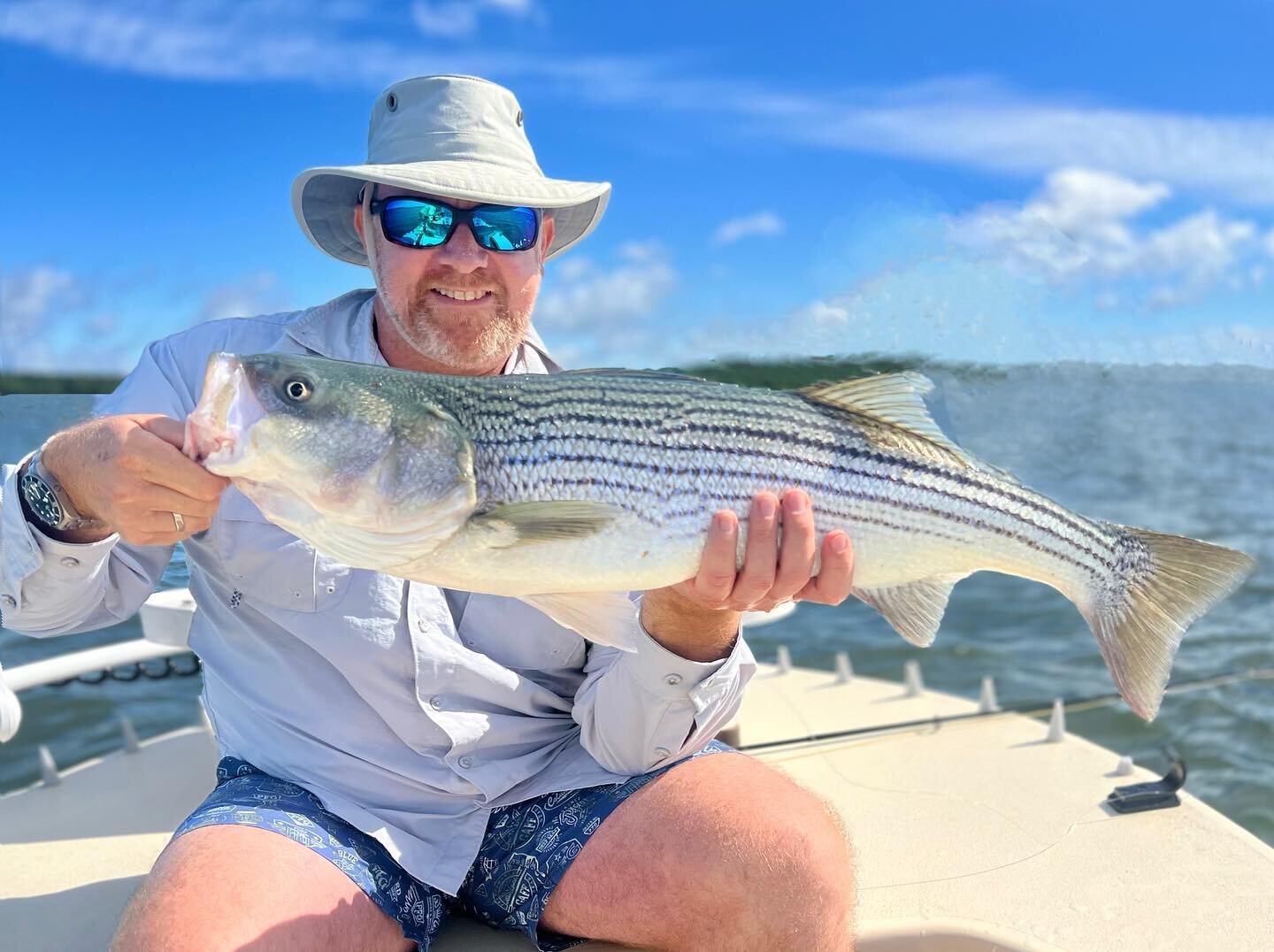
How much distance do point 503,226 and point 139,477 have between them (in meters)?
1.64

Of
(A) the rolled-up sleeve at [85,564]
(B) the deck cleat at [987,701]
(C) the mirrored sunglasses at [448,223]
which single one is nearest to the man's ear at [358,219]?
(C) the mirrored sunglasses at [448,223]

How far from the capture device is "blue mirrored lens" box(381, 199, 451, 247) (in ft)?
11.3

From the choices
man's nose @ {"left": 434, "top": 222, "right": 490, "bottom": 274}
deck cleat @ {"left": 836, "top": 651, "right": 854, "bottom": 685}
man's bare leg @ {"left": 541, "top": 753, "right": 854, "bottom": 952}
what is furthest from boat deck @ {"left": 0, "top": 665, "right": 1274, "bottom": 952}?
man's nose @ {"left": 434, "top": 222, "right": 490, "bottom": 274}

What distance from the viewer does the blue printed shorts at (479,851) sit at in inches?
112

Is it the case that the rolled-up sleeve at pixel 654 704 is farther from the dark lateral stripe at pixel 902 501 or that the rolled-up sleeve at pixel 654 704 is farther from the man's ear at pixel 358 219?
the man's ear at pixel 358 219

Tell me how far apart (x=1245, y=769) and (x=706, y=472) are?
7688 millimetres

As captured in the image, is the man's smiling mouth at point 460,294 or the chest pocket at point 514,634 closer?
the chest pocket at point 514,634

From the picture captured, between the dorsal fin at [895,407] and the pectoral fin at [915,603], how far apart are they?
38 centimetres

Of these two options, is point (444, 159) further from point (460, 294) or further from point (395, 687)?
point (395, 687)

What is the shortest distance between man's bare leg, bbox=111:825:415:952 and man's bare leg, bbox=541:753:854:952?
0.65m

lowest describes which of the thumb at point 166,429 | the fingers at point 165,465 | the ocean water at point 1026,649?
the ocean water at point 1026,649

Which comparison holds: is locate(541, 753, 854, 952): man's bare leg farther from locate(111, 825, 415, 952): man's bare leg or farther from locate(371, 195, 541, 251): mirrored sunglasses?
locate(371, 195, 541, 251): mirrored sunglasses

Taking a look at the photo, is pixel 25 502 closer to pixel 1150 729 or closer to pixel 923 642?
pixel 923 642

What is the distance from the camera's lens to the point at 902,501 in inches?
109
